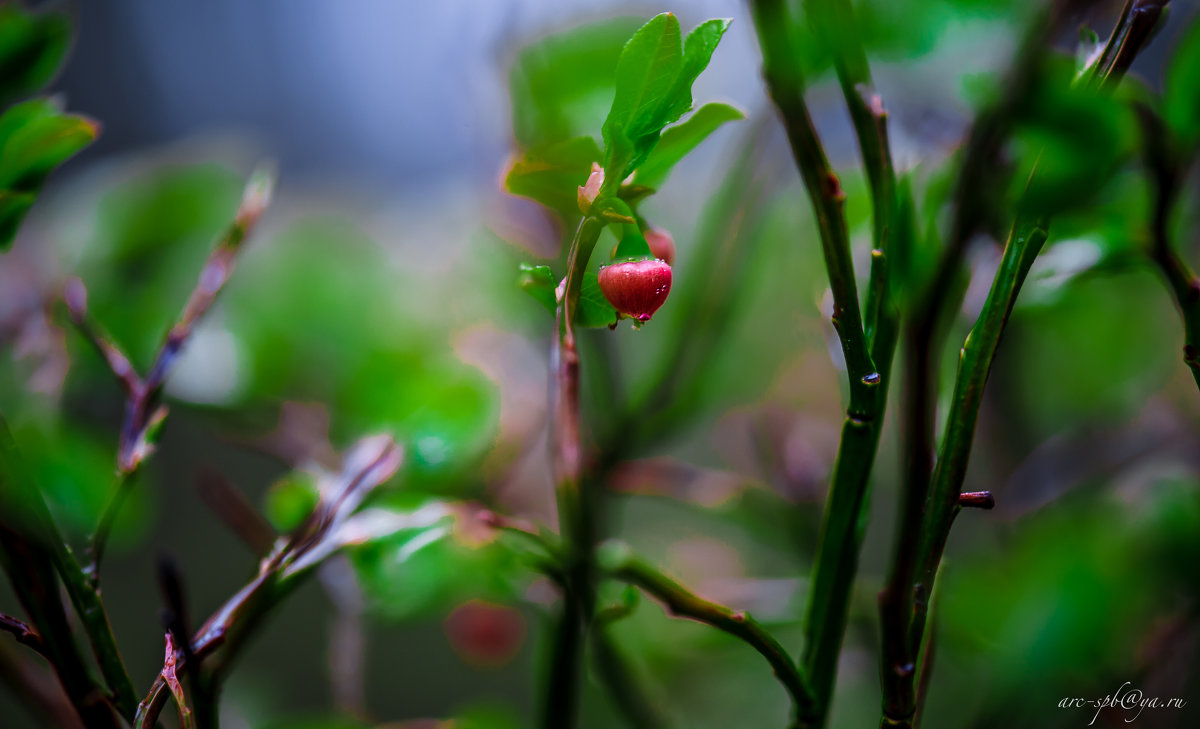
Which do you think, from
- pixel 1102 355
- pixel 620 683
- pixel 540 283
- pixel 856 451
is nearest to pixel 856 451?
pixel 856 451

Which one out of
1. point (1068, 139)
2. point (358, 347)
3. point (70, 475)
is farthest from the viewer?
point (358, 347)

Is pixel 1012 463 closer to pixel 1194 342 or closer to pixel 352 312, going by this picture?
pixel 1194 342

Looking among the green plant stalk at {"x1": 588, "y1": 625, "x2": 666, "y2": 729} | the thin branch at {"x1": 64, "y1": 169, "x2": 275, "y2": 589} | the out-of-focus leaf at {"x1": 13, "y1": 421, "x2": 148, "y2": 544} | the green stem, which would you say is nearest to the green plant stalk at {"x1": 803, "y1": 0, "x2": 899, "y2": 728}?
the green stem

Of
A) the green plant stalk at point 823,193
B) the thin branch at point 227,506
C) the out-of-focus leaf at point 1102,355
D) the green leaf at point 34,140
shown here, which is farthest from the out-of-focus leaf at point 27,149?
the out-of-focus leaf at point 1102,355

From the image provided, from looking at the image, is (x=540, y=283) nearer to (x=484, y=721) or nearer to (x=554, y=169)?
(x=554, y=169)

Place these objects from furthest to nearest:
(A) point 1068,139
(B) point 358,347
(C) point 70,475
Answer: (B) point 358,347, (C) point 70,475, (A) point 1068,139

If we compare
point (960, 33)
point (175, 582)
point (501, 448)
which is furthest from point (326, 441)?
point (960, 33)
